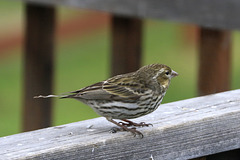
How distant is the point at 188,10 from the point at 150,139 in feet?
8.52

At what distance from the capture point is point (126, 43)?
6.63 meters

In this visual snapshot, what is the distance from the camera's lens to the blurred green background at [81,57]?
13141 mm

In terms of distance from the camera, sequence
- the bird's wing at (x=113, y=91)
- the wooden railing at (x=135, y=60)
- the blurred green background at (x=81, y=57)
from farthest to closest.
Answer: the blurred green background at (x=81, y=57) < the bird's wing at (x=113, y=91) < the wooden railing at (x=135, y=60)

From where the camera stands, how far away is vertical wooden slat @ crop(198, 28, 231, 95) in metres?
6.23

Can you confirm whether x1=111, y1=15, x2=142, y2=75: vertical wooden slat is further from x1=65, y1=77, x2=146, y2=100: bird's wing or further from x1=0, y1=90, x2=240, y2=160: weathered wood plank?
x1=0, y1=90, x2=240, y2=160: weathered wood plank

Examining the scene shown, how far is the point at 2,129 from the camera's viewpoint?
11773 millimetres

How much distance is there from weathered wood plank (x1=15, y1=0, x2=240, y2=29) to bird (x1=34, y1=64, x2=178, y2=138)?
124 centimetres

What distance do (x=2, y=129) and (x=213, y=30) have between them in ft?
21.1

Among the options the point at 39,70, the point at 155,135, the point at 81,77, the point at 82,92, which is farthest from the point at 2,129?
the point at 155,135

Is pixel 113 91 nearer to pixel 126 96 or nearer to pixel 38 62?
pixel 126 96

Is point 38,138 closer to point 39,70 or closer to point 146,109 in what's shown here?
point 146,109

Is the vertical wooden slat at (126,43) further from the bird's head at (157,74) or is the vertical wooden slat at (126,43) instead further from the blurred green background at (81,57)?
the blurred green background at (81,57)

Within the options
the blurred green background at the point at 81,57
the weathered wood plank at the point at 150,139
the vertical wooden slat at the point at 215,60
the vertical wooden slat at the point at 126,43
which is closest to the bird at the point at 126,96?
the weathered wood plank at the point at 150,139

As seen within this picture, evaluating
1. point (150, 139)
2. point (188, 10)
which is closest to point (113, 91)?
point (150, 139)
